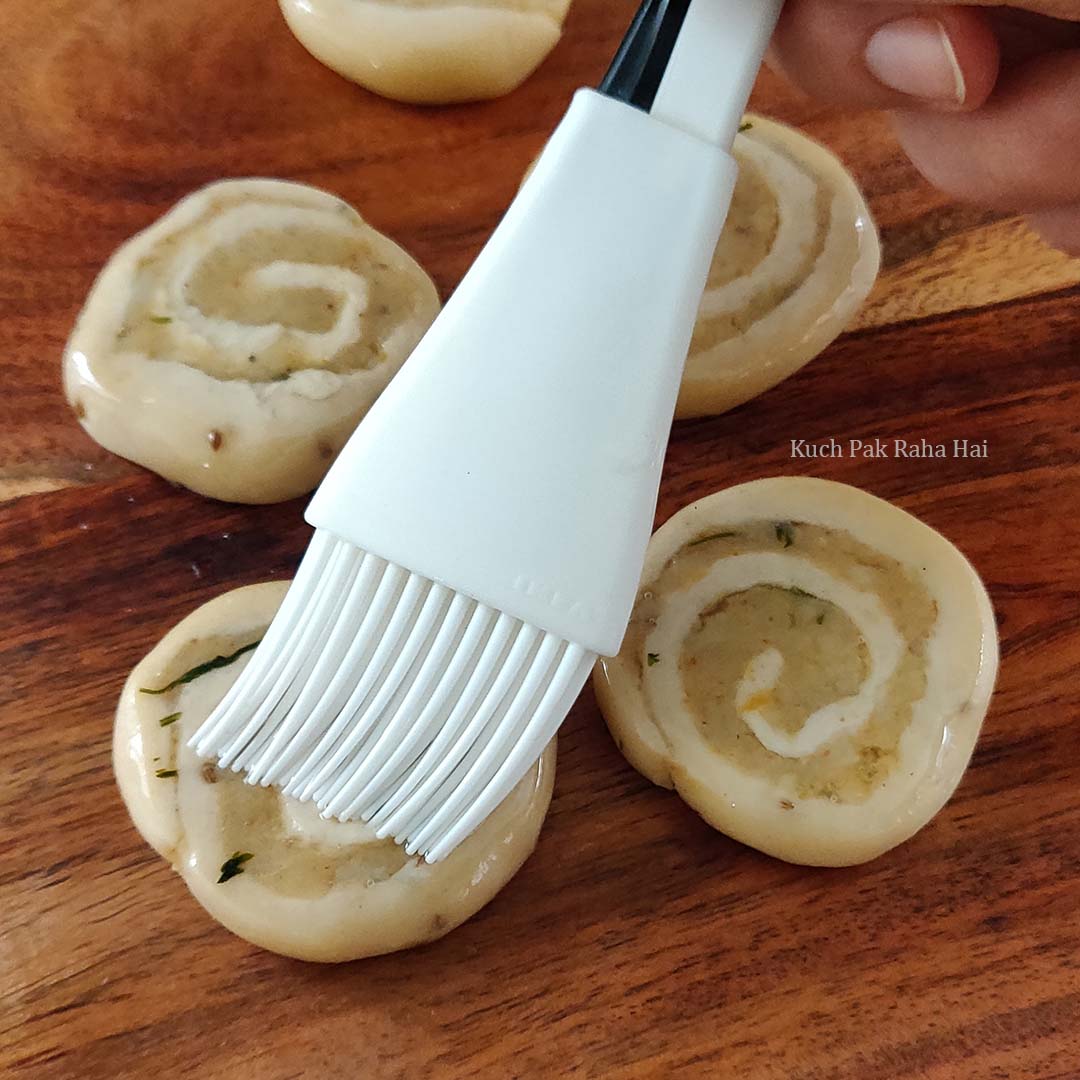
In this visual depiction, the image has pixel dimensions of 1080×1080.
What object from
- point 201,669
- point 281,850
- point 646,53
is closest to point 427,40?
point 646,53

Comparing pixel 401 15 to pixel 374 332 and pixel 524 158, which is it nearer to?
pixel 524 158

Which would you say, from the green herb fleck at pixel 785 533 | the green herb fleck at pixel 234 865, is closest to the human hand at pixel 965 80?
the green herb fleck at pixel 785 533

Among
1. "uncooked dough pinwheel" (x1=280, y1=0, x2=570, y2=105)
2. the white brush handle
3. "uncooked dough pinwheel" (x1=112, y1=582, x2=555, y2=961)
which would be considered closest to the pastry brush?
the white brush handle

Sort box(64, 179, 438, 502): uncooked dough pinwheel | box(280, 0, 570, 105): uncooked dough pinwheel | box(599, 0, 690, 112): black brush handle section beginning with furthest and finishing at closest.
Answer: box(280, 0, 570, 105): uncooked dough pinwheel < box(64, 179, 438, 502): uncooked dough pinwheel < box(599, 0, 690, 112): black brush handle section

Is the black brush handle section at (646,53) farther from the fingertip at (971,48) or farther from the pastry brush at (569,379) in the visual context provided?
the fingertip at (971,48)

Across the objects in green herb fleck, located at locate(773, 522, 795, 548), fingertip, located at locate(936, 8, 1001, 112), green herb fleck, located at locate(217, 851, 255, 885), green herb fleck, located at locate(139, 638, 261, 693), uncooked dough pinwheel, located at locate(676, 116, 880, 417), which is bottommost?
green herb fleck, located at locate(217, 851, 255, 885)

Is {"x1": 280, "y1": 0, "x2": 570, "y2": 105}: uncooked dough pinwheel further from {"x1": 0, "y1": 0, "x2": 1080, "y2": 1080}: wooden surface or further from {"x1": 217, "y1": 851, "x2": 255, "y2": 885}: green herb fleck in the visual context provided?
{"x1": 217, "y1": 851, "x2": 255, "y2": 885}: green herb fleck

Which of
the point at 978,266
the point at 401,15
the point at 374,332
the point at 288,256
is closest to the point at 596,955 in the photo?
the point at 374,332
